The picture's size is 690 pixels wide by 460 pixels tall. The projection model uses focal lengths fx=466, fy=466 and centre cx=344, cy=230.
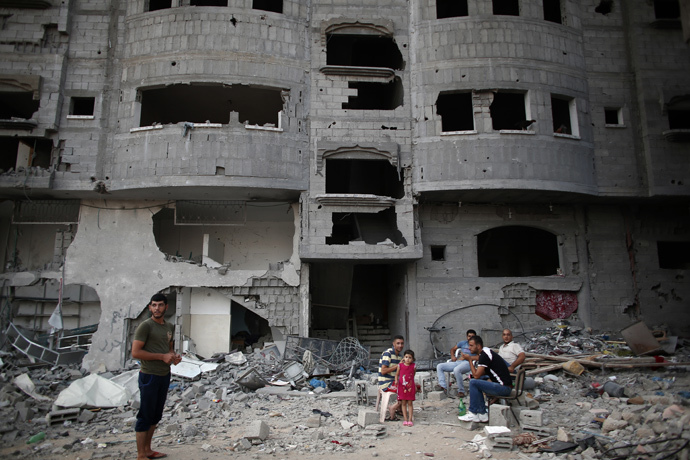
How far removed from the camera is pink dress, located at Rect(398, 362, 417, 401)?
7699mm

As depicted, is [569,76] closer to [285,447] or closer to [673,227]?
[673,227]

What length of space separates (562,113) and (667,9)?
520cm

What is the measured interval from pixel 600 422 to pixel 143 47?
1558cm

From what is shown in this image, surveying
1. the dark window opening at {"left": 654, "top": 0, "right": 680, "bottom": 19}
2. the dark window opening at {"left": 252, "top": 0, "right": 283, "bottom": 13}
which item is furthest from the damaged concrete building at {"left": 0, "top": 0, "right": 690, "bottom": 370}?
the dark window opening at {"left": 252, "top": 0, "right": 283, "bottom": 13}

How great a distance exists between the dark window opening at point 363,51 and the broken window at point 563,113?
18.3 feet

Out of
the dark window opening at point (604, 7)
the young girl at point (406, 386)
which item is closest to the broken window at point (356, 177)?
the dark window opening at point (604, 7)

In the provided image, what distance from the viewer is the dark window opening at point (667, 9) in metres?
16.5

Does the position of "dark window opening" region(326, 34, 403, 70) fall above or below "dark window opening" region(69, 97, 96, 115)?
above

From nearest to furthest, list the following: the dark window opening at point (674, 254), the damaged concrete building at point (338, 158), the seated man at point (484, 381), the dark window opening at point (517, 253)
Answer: the seated man at point (484, 381), the damaged concrete building at point (338, 158), the dark window opening at point (674, 254), the dark window opening at point (517, 253)

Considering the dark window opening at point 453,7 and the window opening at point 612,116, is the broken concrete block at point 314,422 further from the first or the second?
the dark window opening at point 453,7

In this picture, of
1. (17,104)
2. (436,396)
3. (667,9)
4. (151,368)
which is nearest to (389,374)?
(436,396)

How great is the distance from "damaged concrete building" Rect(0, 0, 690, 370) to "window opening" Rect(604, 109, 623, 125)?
167mm

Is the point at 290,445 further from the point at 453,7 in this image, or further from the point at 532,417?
the point at 453,7

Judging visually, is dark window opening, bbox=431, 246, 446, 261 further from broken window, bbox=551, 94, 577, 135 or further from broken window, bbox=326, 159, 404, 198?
broken window, bbox=551, 94, 577, 135
